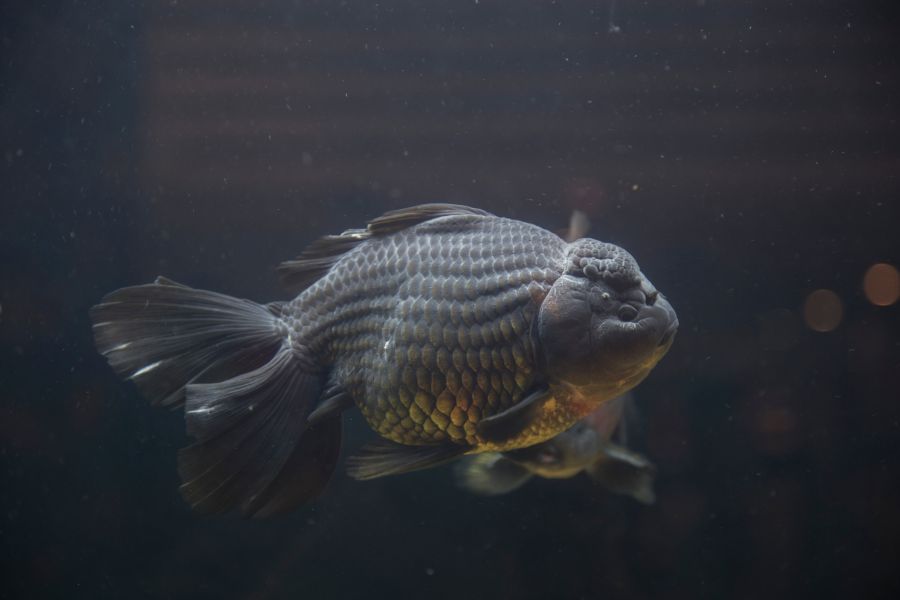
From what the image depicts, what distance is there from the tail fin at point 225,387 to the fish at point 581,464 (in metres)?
1.13

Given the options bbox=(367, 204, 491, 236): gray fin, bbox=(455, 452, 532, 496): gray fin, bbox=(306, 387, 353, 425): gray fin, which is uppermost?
bbox=(367, 204, 491, 236): gray fin

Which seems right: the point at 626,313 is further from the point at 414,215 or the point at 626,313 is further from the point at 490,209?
the point at 490,209

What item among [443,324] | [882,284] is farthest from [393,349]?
[882,284]

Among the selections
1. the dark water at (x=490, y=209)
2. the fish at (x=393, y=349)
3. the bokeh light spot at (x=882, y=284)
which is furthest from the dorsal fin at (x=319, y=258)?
the bokeh light spot at (x=882, y=284)

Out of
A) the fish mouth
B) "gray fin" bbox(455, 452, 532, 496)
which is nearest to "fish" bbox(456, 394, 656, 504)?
"gray fin" bbox(455, 452, 532, 496)

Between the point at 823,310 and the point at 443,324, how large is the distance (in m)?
3.36

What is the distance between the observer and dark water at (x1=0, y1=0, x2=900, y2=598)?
3998 mm

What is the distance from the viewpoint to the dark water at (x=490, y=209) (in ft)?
13.1

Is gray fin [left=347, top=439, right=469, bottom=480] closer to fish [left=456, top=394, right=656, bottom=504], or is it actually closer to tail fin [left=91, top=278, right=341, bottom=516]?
tail fin [left=91, top=278, right=341, bottom=516]

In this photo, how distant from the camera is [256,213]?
409 centimetres

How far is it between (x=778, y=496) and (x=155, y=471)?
169 inches

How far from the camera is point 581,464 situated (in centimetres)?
327

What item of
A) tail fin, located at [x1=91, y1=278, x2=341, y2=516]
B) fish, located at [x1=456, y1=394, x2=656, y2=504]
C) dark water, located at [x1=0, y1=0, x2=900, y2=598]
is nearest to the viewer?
tail fin, located at [x1=91, y1=278, x2=341, y2=516]

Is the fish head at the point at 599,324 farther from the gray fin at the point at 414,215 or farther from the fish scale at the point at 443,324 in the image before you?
the gray fin at the point at 414,215
